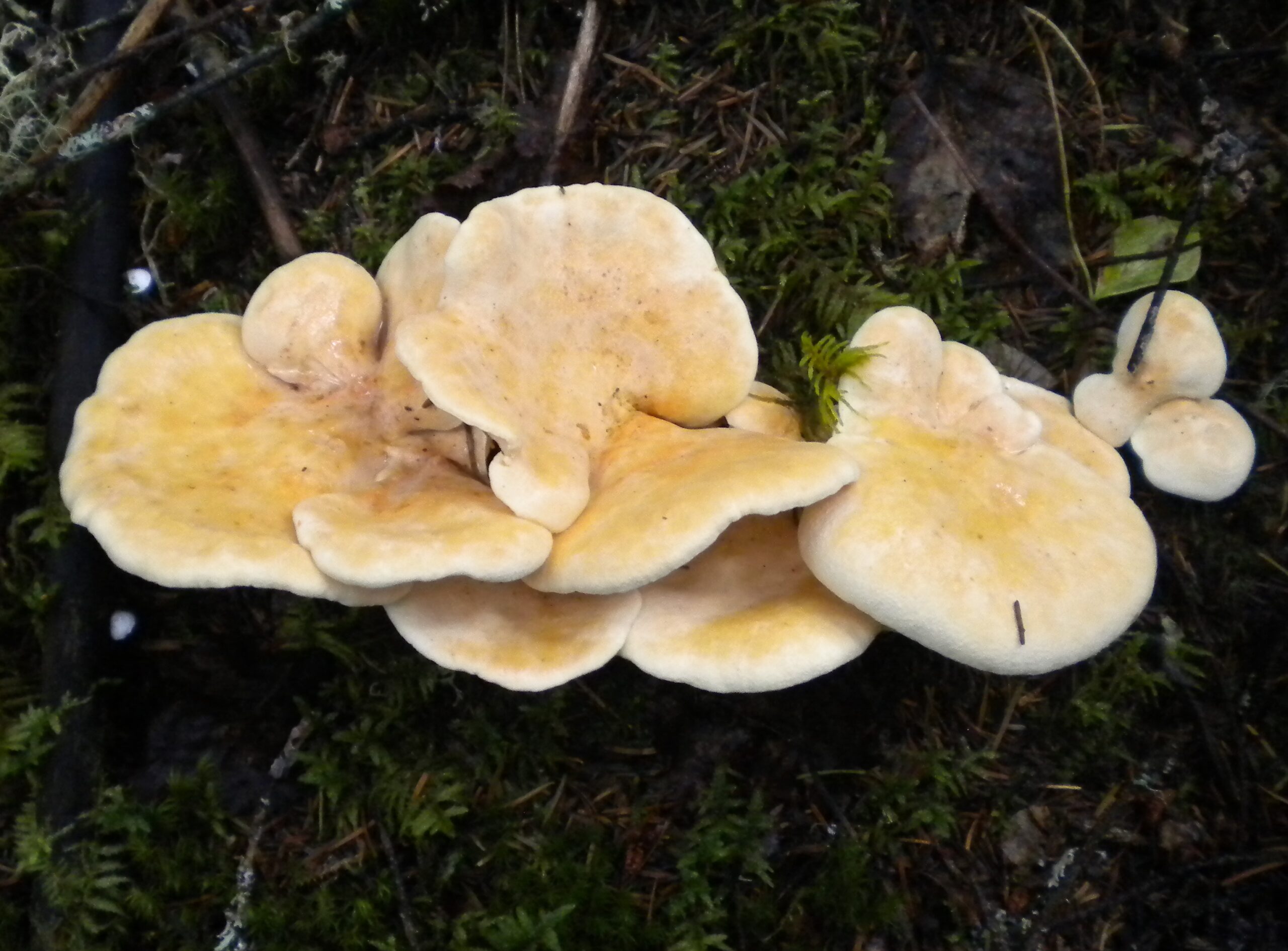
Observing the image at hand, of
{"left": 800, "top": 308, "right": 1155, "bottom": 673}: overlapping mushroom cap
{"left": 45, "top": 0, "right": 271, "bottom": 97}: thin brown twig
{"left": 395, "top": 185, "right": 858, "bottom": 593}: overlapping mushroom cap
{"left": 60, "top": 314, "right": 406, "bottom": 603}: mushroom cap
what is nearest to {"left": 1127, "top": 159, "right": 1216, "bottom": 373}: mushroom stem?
{"left": 800, "top": 308, "right": 1155, "bottom": 673}: overlapping mushroom cap

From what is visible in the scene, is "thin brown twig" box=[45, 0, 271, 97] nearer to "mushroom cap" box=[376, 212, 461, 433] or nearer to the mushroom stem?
"mushroom cap" box=[376, 212, 461, 433]

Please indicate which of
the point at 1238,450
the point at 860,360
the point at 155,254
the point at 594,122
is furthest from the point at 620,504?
the point at 155,254

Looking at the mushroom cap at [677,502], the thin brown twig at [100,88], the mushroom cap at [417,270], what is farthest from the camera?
the thin brown twig at [100,88]

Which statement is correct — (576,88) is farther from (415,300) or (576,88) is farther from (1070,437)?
(1070,437)

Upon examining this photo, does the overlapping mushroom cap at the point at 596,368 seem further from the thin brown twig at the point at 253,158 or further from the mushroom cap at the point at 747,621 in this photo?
the thin brown twig at the point at 253,158

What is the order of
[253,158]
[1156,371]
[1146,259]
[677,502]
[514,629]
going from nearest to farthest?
[677,502], [514,629], [1156,371], [1146,259], [253,158]

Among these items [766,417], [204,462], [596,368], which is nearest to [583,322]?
[596,368]

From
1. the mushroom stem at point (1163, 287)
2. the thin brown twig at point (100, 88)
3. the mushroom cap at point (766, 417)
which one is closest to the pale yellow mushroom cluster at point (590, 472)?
the mushroom cap at point (766, 417)
